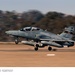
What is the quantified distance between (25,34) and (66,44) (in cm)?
450

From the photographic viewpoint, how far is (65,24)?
74.9 m

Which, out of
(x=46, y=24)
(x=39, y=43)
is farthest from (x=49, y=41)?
(x=46, y=24)

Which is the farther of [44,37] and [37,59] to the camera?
[44,37]

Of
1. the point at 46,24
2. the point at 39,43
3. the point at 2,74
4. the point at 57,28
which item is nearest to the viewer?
the point at 2,74

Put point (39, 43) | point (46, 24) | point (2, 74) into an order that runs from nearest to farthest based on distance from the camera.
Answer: point (2, 74)
point (39, 43)
point (46, 24)

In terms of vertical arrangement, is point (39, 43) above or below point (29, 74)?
below

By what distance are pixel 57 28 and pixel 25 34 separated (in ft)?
134

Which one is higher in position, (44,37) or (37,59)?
(37,59)

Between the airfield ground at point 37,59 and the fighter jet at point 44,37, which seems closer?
the airfield ground at point 37,59

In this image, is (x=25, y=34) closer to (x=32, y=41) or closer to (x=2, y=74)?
(x=32, y=41)

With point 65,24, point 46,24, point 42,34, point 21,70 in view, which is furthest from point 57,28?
point 21,70

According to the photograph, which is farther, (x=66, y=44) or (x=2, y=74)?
(x=66, y=44)

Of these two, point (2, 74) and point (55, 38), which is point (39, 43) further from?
point (2, 74)

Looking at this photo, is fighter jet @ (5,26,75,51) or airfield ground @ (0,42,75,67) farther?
fighter jet @ (5,26,75,51)
